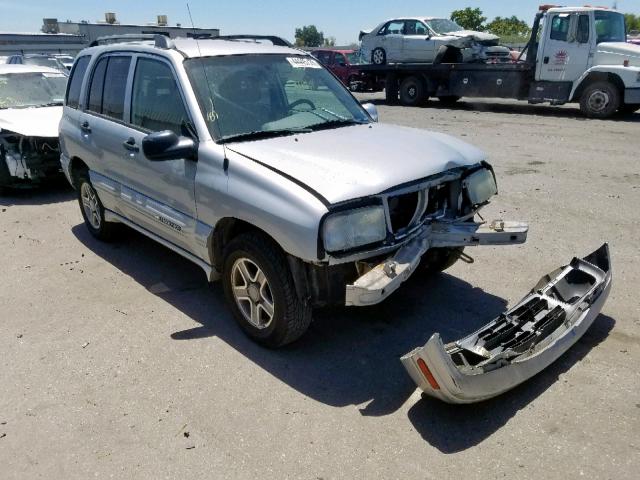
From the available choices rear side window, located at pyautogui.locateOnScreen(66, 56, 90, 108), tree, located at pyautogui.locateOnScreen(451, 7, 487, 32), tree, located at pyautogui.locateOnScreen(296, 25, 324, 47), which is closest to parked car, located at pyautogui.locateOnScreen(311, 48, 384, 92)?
rear side window, located at pyautogui.locateOnScreen(66, 56, 90, 108)

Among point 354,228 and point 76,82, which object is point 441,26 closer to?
point 76,82

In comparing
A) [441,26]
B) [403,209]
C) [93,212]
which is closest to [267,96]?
[403,209]

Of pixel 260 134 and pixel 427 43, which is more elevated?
pixel 427 43

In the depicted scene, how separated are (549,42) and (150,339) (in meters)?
13.4

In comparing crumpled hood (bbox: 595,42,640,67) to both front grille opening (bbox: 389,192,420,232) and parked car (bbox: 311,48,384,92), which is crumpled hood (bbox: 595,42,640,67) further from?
front grille opening (bbox: 389,192,420,232)

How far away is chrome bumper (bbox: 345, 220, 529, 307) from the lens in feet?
9.68

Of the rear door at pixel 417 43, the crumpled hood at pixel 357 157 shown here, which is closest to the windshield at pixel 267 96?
the crumpled hood at pixel 357 157

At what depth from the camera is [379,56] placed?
18453mm

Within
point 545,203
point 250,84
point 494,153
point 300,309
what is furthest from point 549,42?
point 300,309

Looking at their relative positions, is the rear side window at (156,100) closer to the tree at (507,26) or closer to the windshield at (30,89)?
the windshield at (30,89)

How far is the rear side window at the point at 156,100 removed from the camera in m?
3.91

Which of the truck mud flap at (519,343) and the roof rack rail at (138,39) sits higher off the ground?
the roof rack rail at (138,39)

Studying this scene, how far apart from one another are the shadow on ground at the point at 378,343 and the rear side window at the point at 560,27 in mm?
11514

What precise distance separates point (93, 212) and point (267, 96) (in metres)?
2.59
